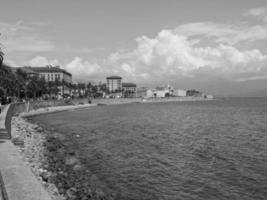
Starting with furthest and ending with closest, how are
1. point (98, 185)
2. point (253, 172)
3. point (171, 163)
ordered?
point (171, 163) → point (253, 172) → point (98, 185)

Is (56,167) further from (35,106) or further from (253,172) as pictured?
(35,106)

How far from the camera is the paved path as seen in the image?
9.58 metres

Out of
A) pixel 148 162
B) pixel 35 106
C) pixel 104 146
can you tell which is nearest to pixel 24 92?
pixel 35 106

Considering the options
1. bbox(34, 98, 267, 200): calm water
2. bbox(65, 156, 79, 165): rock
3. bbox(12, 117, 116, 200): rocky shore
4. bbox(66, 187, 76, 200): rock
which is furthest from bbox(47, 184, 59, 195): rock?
bbox(65, 156, 79, 165): rock

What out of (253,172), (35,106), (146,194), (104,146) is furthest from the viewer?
(35,106)

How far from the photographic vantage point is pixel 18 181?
11.0 meters

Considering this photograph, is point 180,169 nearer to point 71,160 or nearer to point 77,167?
point 77,167

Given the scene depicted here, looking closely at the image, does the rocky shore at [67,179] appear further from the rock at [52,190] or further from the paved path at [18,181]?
the paved path at [18,181]

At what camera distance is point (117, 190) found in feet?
58.0

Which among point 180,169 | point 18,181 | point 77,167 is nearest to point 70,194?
point 18,181

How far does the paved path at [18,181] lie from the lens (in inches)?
→ 377

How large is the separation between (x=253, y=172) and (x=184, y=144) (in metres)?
14.5

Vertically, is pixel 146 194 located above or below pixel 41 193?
below

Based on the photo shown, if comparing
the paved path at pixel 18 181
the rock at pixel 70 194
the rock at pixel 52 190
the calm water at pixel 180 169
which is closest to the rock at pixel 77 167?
the calm water at pixel 180 169
